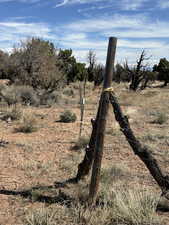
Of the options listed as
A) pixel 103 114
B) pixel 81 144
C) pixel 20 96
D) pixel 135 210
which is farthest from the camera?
pixel 20 96

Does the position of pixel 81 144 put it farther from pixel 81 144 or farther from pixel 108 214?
pixel 108 214

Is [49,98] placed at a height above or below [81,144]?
above

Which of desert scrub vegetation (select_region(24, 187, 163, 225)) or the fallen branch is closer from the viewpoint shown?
desert scrub vegetation (select_region(24, 187, 163, 225))

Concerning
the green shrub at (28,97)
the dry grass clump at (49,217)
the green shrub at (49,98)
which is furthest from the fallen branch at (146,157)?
the green shrub at (49,98)

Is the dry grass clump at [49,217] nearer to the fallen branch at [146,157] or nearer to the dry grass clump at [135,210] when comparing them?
the dry grass clump at [135,210]

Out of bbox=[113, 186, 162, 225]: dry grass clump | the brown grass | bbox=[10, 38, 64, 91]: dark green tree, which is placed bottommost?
the brown grass

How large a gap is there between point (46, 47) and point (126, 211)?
22721 mm

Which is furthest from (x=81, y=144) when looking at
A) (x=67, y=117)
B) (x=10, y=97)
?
(x=10, y=97)

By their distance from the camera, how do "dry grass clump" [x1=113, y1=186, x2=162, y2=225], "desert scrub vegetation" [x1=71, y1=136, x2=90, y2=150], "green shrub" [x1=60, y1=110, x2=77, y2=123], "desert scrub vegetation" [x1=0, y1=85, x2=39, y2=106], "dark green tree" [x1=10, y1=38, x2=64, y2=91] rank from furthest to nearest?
1. "dark green tree" [x1=10, y1=38, x2=64, y2=91]
2. "desert scrub vegetation" [x1=0, y1=85, x2=39, y2=106]
3. "green shrub" [x1=60, y1=110, x2=77, y2=123]
4. "desert scrub vegetation" [x1=71, y1=136, x2=90, y2=150]
5. "dry grass clump" [x1=113, y1=186, x2=162, y2=225]

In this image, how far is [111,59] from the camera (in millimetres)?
5359

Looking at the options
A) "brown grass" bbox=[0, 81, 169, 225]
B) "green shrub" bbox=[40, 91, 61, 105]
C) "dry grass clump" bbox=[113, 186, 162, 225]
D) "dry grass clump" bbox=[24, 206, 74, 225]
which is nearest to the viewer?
"dry grass clump" bbox=[24, 206, 74, 225]

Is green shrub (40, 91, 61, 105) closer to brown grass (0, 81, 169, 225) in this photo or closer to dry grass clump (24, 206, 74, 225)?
brown grass (0, 81, 169, 225)

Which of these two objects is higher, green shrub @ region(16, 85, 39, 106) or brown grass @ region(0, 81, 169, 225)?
green shrub @ region(16, 85, 39, 106)

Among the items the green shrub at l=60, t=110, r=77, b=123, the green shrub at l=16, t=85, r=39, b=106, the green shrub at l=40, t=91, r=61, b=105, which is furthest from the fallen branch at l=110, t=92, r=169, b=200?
the green shrub at l=40, t=91, r=61, b=105
